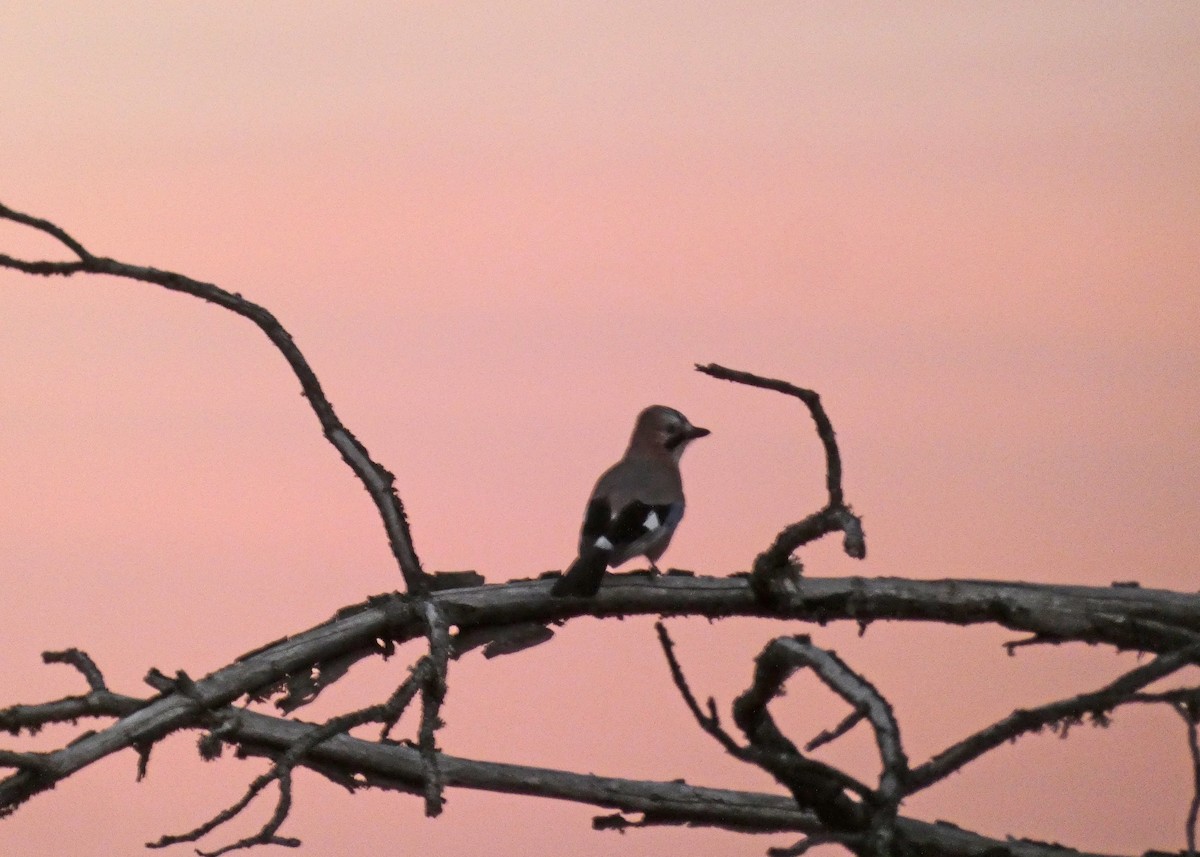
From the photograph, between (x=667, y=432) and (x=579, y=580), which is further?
(x=667, y=432)

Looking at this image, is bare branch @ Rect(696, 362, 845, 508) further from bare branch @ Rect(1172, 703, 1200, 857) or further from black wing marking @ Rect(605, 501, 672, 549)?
black wing marking @ Rect(605, 501, 672, 549)

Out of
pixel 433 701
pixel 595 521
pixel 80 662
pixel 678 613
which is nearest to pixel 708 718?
pixel 433 701

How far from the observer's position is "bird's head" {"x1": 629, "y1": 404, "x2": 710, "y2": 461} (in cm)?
1165

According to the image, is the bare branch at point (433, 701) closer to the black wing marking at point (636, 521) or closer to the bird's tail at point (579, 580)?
the bird's tail at point (579, 580)

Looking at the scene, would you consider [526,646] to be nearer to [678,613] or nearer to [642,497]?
[678,613]

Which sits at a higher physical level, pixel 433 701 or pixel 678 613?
pixel 678 613

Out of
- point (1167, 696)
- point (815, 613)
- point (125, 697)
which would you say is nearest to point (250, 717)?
point (125, 697)

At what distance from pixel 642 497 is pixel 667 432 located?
162 cm

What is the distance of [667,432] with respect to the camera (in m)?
11.7

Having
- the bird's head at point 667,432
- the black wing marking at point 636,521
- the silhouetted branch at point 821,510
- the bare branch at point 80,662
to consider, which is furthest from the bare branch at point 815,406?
the bird's head at point 667,432

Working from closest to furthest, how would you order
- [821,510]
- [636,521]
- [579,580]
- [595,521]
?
[821,510] < [579,580] < [595,521] < [636,521]

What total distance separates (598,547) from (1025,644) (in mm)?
2430

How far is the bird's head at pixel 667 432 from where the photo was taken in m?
11.6

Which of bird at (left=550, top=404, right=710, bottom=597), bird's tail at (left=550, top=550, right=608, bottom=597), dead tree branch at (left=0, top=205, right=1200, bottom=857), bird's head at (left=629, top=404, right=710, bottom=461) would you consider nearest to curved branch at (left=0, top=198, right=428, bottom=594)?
dead tree branch at (left=0, top=205, right=1200, bottom=857)
